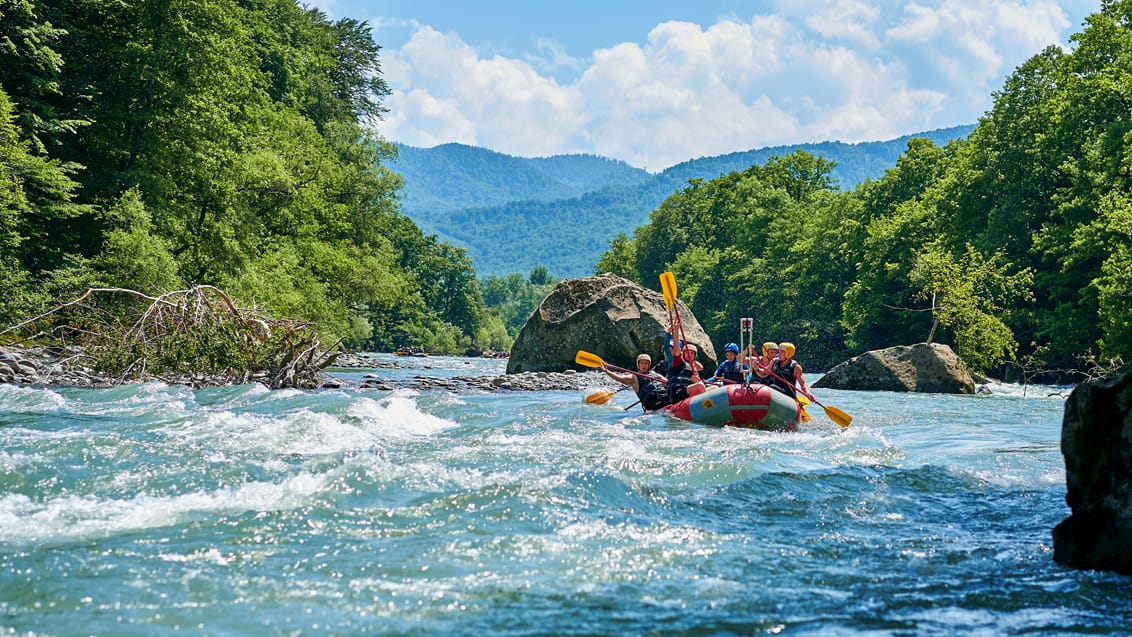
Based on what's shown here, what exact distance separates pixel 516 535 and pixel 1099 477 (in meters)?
3.08

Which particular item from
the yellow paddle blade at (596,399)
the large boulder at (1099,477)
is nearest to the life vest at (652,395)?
the yellow paddle blade at (596,399)

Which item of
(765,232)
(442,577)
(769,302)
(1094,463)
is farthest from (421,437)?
(765,232)

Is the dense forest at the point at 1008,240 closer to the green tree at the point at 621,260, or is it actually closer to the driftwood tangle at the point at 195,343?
the driftwood tangle at the point at 195,343

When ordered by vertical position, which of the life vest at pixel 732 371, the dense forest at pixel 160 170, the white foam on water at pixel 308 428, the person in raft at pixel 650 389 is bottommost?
the white foam on water at pixel 308 428

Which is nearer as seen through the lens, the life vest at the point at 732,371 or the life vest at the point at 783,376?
the life vest at the point at 783,376

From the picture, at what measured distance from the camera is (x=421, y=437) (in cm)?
1041

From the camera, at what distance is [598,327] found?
23.6 metres

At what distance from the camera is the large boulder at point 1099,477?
4922 millimetres

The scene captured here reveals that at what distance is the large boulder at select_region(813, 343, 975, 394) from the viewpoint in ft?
71.2

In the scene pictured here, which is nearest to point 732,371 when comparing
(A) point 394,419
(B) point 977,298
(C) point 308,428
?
(A) point 394,419

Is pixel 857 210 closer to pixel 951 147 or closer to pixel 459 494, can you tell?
pixel 951 147

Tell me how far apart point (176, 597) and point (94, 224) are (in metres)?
19.0

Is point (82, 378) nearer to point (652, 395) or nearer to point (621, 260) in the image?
point (652, 395)

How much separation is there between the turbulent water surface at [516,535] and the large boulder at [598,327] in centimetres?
1288
